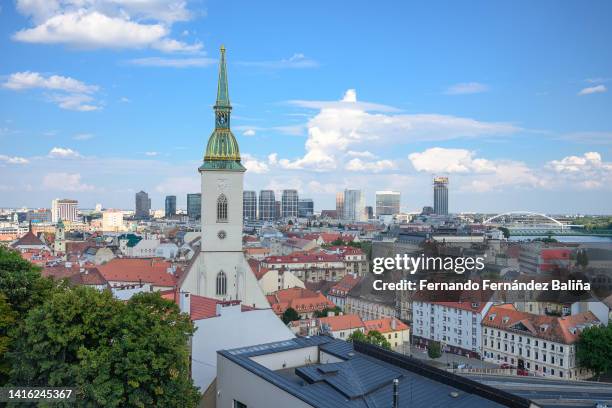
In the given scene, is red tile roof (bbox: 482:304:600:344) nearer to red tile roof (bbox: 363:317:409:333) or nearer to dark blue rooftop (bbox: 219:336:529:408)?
red tile roof (bbox: 363:317:409:333)

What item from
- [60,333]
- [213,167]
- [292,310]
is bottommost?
[292,310]

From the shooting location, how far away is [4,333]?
19984 mm

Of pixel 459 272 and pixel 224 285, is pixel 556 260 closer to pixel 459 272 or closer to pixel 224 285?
pixel 459 272

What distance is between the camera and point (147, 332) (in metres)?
17.2

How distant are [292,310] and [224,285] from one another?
19.7 meters

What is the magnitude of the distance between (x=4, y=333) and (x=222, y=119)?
64.0ft

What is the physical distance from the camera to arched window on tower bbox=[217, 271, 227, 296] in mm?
35244

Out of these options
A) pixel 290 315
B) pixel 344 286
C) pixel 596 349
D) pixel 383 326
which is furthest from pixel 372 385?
pixel 344 286

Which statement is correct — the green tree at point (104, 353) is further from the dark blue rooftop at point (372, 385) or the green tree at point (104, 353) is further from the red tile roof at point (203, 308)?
the red tile roof at point (203, 308)

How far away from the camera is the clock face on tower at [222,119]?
3616cm

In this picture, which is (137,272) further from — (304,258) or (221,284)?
(221,284)

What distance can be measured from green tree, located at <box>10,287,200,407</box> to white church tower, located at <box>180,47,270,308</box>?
16.9 meters

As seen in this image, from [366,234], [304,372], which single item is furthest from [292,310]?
[366,234]

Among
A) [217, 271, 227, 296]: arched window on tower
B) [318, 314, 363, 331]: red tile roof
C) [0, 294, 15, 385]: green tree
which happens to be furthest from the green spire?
[318, 314, 363, 331]: red tile roof
